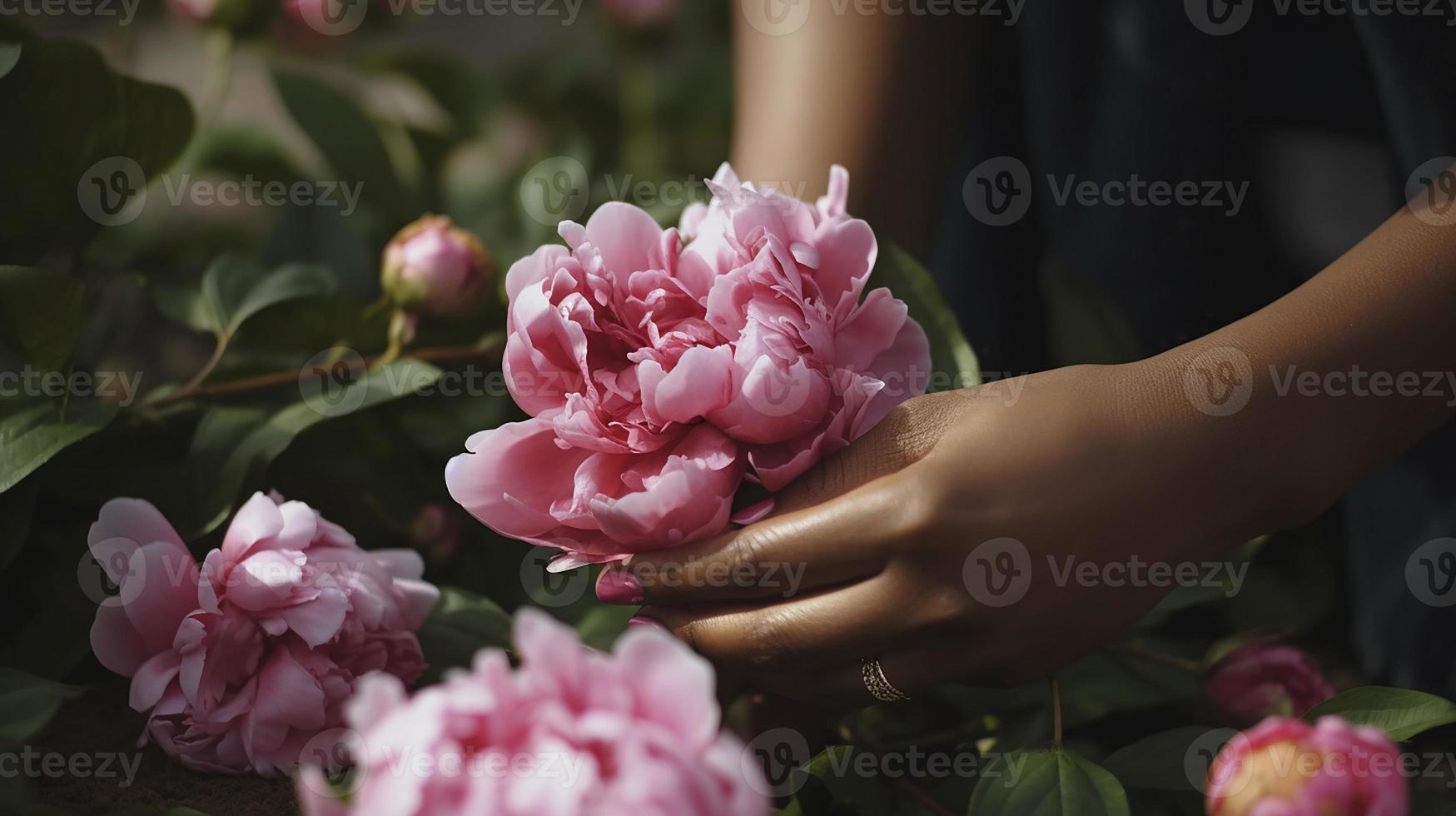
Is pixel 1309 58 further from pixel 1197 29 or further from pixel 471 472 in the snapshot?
pixel 471 472

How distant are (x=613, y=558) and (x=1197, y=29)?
0.46 meters

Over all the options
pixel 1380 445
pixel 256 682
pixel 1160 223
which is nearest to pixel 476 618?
pixel 256 682

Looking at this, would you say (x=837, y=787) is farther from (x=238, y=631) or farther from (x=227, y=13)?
(x=227, y=13)

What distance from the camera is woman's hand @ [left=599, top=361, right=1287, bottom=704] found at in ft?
1.08

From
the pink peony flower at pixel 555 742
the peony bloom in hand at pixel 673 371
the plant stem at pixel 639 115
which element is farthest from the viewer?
the plant stem at pixel 639 115

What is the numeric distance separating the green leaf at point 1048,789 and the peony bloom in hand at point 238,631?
0.67 feet

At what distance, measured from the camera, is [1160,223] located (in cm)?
65

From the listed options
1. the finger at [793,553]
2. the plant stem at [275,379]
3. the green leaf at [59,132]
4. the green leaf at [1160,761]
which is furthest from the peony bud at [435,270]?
the green leaf at [1160,761]

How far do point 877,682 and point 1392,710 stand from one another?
0.17 metres

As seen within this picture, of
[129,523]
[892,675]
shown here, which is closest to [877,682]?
[892,675]

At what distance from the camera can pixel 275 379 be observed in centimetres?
49

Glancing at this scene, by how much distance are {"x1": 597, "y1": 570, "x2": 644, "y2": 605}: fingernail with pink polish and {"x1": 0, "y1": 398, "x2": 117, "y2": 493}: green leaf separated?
0.21 metres

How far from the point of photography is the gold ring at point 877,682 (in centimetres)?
35

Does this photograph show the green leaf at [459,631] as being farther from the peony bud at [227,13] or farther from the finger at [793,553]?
the peony bud at [227,13]
